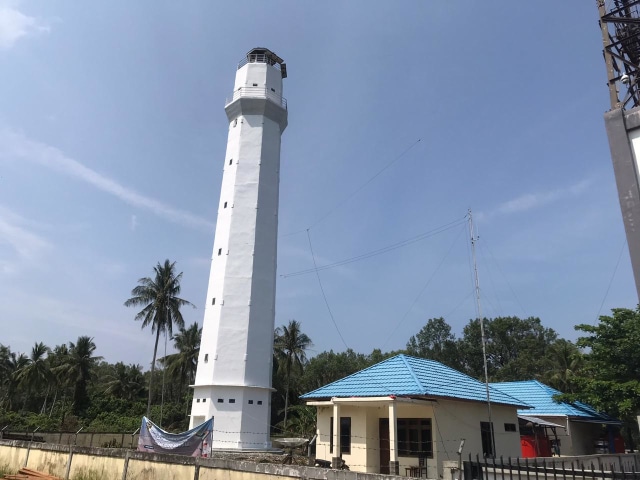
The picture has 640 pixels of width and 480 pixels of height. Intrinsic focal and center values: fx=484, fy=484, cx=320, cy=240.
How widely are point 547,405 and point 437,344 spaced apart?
131 feet

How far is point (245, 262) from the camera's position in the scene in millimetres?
27844

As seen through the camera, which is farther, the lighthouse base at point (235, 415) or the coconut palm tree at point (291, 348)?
the coconut palm tree at point (291, 348)

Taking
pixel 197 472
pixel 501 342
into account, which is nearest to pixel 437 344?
pixel 501 342

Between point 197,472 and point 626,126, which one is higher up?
point 626,126

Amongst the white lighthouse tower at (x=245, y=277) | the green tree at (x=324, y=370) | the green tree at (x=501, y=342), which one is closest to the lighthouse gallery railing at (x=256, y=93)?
the white lighthouse tower at (x=245, y=277)

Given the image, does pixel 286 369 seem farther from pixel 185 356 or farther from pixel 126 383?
pixel 126 383

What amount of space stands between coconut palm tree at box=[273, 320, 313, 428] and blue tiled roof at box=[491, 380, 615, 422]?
22.3 m

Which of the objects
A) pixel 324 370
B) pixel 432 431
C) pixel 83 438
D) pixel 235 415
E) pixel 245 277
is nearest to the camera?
pixel 432 431

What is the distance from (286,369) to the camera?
46.6m

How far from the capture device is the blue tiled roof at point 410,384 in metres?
16.9

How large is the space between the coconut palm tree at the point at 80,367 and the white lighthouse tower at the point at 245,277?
28707 mm

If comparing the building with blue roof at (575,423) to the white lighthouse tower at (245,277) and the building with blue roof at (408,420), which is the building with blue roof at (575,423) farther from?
the white lighthouse tower at (245,277)

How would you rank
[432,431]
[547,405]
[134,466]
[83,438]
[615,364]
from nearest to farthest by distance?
[134,466] → [432,431] → [615,364] → [83,438] → [547,405]

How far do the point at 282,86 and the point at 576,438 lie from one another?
28.2 metres
